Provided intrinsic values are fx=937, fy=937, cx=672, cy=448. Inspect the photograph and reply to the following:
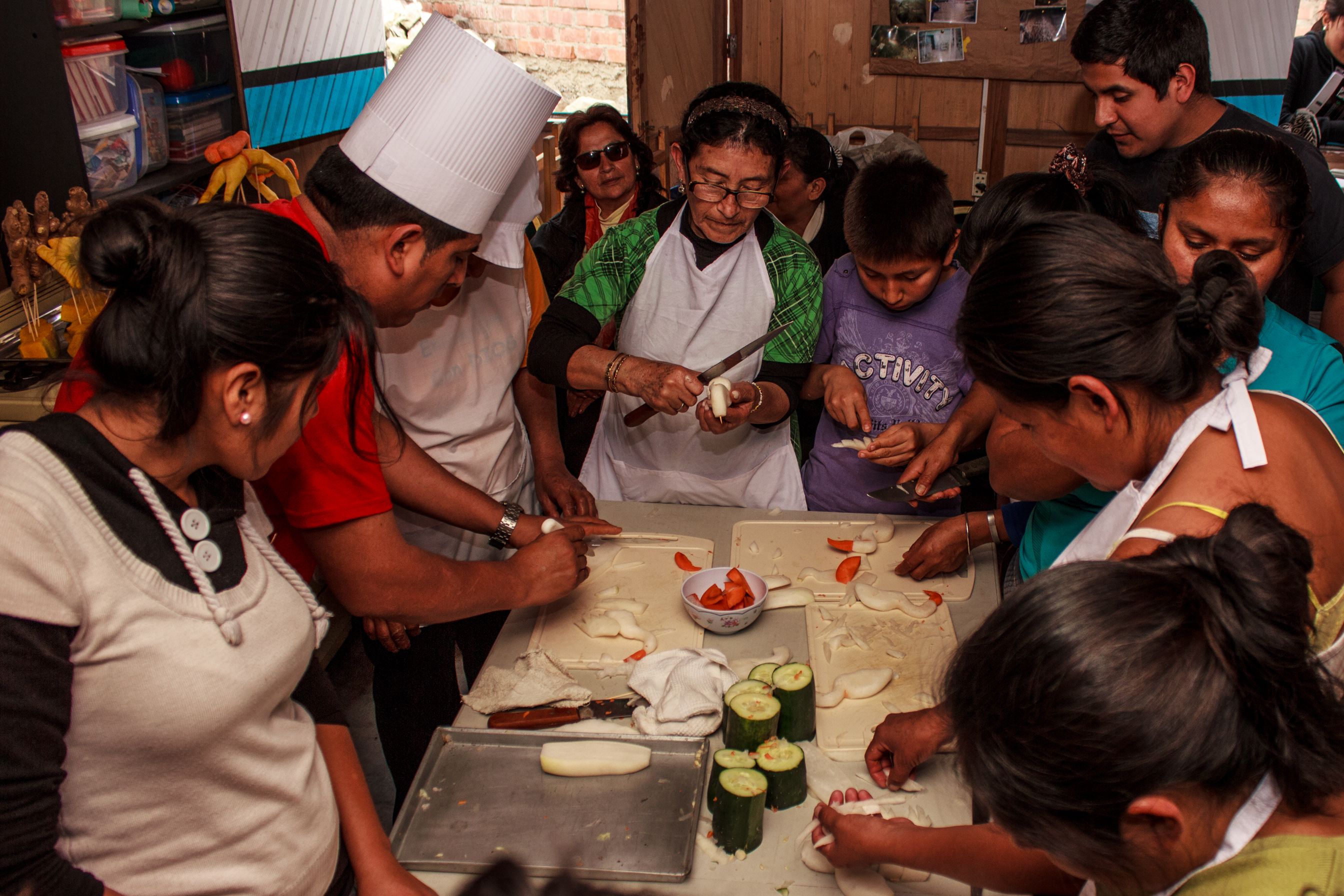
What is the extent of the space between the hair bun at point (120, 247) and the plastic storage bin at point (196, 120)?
3.42 metres

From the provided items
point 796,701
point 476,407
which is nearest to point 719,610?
point 796,701

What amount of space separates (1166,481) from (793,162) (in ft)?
9.72

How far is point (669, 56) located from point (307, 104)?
2.14 m

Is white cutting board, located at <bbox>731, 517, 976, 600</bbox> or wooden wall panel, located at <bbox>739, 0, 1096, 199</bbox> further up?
wooden wall panel, located at <bbox>739, 0, 1096, 199</bbox>

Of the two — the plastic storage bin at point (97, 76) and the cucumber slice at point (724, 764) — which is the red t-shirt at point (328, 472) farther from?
the plastic storage bin at point (97, 76)

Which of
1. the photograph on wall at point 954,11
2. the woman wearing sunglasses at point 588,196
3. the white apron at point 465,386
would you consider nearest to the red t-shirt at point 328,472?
the white apron at point 465,386

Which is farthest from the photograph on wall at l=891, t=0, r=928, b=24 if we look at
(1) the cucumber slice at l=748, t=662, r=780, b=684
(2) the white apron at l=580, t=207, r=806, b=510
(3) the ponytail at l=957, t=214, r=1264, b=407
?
(1) the cucumber slice at l=748, t=662, r=780, b=684

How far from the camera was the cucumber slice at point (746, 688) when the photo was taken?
5.70 ft

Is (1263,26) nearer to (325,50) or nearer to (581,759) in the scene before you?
(325,50)

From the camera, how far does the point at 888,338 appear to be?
2729 mm

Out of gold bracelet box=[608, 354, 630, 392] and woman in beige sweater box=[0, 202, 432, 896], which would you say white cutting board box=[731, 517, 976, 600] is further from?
woman in beige sweater box=[0, 202, 432, 896]

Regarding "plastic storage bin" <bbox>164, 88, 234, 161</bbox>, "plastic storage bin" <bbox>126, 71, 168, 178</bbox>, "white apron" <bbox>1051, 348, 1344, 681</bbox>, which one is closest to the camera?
"white apron" <bbox>1051, 348, 1344, 681</bbox>

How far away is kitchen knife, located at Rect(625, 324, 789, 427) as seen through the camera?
251 cm

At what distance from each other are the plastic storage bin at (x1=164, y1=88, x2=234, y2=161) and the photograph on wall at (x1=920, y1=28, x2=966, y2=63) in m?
4.08
